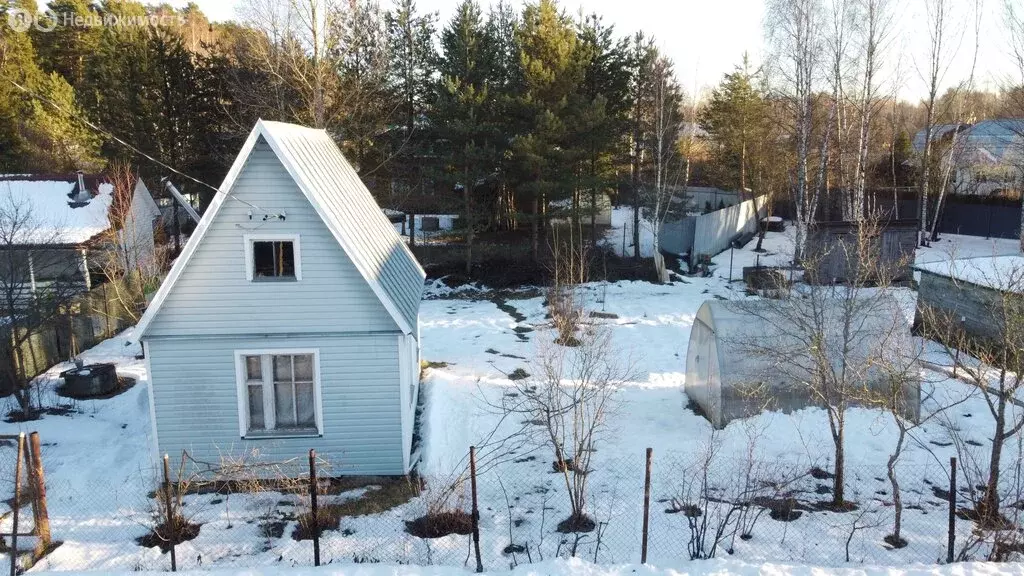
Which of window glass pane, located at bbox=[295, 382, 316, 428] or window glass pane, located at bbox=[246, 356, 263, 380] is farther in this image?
window glass pane, located at bbox=[295, 382, 316, 428]

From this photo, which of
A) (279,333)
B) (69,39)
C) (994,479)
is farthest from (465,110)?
(69,39)

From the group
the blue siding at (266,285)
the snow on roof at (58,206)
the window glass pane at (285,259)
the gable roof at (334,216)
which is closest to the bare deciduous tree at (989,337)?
the gable roof at (334,216)

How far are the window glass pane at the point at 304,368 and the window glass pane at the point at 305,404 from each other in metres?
0.12

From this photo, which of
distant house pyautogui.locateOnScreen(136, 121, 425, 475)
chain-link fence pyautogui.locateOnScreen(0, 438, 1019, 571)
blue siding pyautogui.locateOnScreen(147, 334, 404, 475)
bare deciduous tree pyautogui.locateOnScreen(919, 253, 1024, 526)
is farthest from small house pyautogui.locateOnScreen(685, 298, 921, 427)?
blue siding pyautogui.locateOnScreen(147, 334, 404, 475)

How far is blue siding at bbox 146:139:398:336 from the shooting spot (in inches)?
445

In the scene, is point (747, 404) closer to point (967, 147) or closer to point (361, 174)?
point (361, 174)

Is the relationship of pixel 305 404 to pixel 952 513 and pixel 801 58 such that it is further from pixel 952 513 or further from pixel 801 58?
pixel 801 58

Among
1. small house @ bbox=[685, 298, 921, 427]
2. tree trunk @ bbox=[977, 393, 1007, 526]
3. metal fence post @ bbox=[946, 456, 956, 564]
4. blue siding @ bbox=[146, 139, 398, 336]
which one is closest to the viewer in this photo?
metal fence post @ bbox=[946, 456, 956, 564]

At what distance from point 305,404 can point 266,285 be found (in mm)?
2232

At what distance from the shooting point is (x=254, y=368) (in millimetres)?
11938

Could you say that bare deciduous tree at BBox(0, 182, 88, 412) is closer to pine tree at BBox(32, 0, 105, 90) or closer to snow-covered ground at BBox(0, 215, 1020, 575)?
snow-covered ground at BBox(0, 215, 1020, 575)

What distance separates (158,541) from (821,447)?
1107cm

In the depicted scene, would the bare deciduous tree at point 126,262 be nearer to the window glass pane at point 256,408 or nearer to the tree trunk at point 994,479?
the window glass pane at point 256,408

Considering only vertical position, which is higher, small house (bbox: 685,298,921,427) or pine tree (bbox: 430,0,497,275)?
pine tree (bbox: 430,0,497,275)
